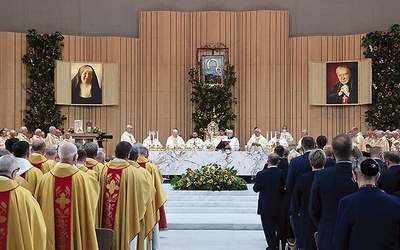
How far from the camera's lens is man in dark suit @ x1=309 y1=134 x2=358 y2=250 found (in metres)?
5.19

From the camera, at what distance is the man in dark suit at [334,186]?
5.19 m

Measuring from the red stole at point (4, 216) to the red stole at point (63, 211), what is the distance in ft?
4.00

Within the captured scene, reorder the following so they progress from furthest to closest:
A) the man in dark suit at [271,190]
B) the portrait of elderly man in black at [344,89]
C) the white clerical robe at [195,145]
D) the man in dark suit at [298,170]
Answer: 1. the portrait of elderly man in black at [344,89]
2. the white clerical robe at [195,145]
3. the man in dark suit at [271,190]
4. the man in dark suit at [298,170]

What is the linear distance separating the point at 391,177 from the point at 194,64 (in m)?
15.5

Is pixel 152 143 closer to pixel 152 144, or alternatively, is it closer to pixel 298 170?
pixel 152 144

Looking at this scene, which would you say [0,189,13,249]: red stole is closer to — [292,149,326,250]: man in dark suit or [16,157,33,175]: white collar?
[16,157,33,175]: white collar

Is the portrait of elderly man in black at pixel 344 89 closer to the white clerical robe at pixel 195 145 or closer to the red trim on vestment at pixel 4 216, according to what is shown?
the white clerical robe at pixel 195 145

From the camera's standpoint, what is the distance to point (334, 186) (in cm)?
522

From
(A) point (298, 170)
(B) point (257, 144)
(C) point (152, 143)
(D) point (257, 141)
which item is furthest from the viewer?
(D) point (257, 141)

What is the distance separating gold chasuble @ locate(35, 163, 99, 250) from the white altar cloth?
10304mm

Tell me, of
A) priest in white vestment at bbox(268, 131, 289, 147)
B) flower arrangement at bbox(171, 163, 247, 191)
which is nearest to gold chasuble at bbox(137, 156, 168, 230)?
flower arrangement at bbox(171, 163, 247, 191)

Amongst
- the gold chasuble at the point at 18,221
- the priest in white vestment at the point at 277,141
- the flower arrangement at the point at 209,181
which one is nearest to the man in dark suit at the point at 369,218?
the gold chasuble at the point at 18,221

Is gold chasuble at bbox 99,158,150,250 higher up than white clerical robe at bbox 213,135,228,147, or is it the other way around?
white clerical robe at bbox 213,135,228,147

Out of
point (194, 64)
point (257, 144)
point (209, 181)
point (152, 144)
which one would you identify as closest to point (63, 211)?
point (209, 181)
